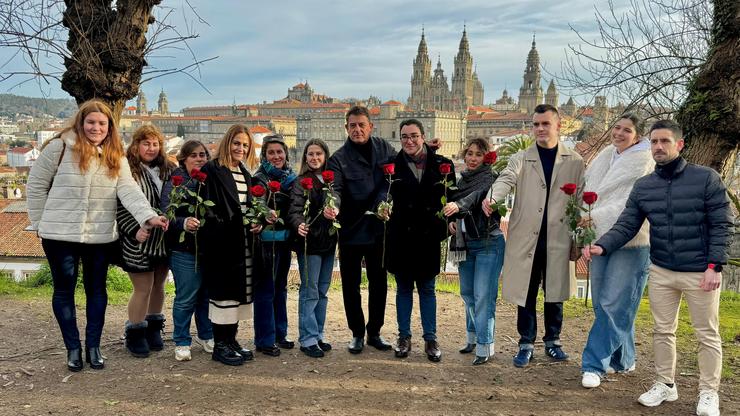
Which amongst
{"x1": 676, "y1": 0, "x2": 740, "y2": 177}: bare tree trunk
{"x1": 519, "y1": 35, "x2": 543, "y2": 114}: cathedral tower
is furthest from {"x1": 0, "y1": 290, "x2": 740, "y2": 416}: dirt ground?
{"x1": 519, "y1": 35, "x2": 543, "y2": 114}: cathedral tower

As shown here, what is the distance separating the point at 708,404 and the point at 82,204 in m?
4.00

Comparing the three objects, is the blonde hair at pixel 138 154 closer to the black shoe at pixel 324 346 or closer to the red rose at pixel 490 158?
the black shoe at pixel 324 346

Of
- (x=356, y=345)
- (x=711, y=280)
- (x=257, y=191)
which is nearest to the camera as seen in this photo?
(x=711, y=280)

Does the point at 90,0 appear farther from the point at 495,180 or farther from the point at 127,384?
the point at 495,180

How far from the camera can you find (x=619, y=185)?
383 centimetres

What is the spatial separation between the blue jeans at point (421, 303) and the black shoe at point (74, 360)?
7.25 ft

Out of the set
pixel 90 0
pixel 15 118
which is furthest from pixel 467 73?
pixel 15 118

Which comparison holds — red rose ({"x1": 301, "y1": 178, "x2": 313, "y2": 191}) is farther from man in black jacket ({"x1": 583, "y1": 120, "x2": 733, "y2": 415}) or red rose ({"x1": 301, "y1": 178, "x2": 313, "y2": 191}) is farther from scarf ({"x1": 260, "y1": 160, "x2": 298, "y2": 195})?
man in black jacket ({"x1": 583, "y1": 120, "x2": 733, "y2": 415})

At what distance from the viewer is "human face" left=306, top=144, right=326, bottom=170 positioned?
423 centimetres

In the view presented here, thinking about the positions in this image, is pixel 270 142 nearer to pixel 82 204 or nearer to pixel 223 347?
pixel 82 204

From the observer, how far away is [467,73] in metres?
117

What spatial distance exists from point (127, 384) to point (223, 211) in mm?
1253

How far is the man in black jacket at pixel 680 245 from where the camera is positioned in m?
3.31

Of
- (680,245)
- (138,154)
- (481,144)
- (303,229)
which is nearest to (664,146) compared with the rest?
(680,245)
